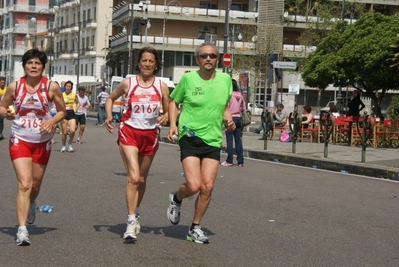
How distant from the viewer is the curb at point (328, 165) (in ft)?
58.2

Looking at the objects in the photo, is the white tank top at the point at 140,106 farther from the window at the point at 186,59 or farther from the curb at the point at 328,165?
the window at the point at 186,59

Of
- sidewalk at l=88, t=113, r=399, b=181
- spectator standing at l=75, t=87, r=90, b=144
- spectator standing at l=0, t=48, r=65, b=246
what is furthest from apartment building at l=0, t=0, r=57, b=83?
spectator standing at l=0, t=48, r=65, b=246

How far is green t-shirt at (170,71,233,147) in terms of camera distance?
8.72 meters

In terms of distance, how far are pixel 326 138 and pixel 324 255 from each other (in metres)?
12.9

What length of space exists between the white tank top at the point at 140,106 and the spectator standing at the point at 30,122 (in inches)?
26.5

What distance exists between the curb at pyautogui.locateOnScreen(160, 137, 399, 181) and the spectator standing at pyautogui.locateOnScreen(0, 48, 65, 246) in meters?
10.2

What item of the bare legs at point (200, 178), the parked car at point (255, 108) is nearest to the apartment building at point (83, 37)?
the parked car at point (255, 108)

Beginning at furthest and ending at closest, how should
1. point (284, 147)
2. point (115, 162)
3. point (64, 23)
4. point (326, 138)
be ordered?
point (64, 23), point (284, 147), point (326, 138), point (115, 162)

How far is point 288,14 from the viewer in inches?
2911

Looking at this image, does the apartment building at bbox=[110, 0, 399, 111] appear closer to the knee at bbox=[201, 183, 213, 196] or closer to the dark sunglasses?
the dark sunglasses

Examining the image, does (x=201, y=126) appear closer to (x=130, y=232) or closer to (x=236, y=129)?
(x=130, y=232)

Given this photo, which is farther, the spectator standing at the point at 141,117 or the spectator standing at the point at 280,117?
the spectator standing at the point at 280,117

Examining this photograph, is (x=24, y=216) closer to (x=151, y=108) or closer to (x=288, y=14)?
(x=151, y=108)

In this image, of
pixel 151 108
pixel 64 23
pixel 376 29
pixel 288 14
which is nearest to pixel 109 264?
pixel 151 108
